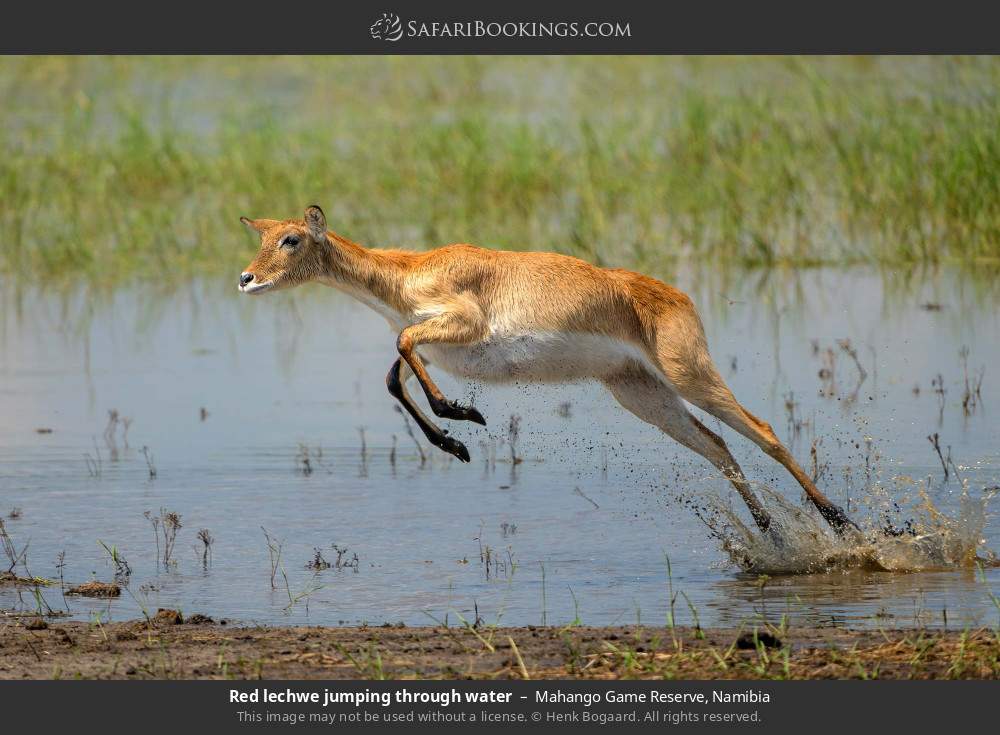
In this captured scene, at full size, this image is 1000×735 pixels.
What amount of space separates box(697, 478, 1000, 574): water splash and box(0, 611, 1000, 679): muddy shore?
1561mm

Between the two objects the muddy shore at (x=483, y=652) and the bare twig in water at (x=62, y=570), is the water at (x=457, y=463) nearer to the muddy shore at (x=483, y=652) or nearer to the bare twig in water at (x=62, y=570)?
the bare twig in water at (x=62, y=570)

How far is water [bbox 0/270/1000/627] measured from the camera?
774cm

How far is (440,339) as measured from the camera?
28.7ft

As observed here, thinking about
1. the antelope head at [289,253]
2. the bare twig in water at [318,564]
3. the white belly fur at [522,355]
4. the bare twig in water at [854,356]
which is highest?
the antelope head at [289,253]

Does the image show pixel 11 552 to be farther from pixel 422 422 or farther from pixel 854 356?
pixel 854 356

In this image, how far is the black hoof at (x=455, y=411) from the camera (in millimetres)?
8734

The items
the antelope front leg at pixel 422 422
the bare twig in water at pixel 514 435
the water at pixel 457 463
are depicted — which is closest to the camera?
the water at pixel 457 463

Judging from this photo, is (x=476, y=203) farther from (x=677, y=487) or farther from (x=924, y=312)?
(x=677, y=487)

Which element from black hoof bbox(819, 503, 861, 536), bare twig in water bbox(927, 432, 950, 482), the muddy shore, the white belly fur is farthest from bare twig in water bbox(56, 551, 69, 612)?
bare twig in water bbox(927, 432, 950, 482)

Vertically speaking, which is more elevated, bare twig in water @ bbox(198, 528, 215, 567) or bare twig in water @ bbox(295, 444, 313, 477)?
bare twig in water @ bbox(295, 444, 313, 477)

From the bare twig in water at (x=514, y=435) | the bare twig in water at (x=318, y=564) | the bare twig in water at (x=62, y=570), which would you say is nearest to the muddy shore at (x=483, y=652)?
the bare twig in water at (x=62, y=570)

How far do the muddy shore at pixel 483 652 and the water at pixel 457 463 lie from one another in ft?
1.34

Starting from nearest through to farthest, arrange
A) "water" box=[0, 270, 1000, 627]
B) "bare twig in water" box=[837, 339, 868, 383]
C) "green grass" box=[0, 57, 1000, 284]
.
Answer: "water" box=[0, 270, 1000, 627] → "bare twig in water" box=[837, 339, 868, 383] → "green grass" box=[0, 57, 1000, 284]

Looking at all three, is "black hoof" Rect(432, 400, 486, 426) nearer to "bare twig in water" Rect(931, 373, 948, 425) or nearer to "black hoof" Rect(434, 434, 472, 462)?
"black hoof" Rect(434, 434, 472, 462)
